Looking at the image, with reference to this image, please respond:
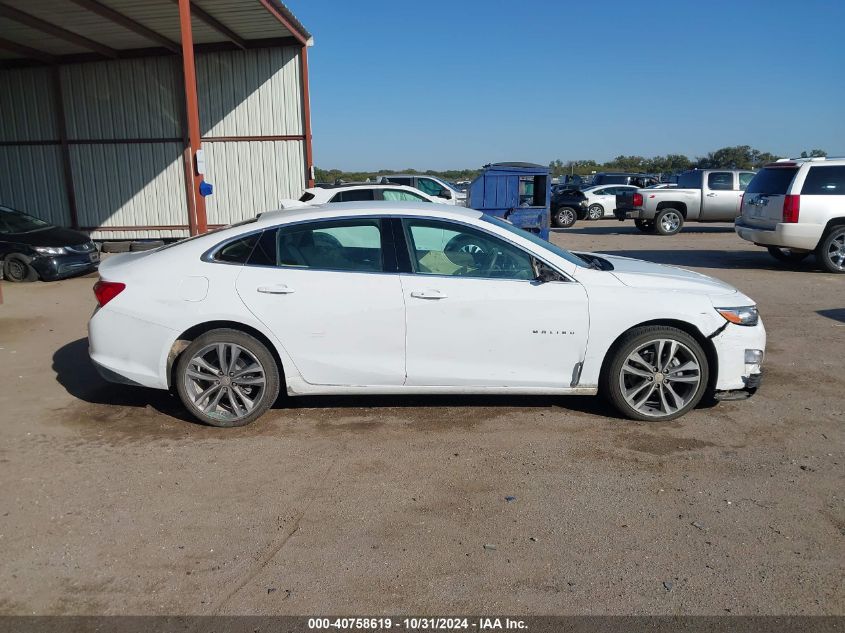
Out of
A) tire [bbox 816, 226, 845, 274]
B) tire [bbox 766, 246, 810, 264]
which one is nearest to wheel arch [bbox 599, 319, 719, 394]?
tire [bbox 816, 226, 845, 274]

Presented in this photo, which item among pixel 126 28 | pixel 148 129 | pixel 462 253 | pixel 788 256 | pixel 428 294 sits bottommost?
pixel 788 256

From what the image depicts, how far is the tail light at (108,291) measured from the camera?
4.81m

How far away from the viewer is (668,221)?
19.2m

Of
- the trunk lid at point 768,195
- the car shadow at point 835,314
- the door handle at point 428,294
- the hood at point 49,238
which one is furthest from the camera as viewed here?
the hood at point 49,238

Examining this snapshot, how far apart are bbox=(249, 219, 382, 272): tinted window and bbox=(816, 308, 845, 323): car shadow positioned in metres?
6.20

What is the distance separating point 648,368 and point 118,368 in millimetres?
3750

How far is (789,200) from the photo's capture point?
1117 cm

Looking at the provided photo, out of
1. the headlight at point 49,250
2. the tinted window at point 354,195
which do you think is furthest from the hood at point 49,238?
the tinted window at point 354,195

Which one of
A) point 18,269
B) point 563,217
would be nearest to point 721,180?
point 563,217

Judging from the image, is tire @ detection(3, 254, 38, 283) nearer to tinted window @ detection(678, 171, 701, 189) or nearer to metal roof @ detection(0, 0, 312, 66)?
metal roof @ detection(0, 0, 312, 66)

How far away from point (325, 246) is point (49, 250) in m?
8.54

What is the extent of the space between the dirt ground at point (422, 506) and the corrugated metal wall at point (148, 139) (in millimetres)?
11153

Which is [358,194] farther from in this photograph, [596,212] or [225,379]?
[596,212]

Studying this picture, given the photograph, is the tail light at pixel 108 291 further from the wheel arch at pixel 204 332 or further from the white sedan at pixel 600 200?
the white sedan at pixel 600 200
